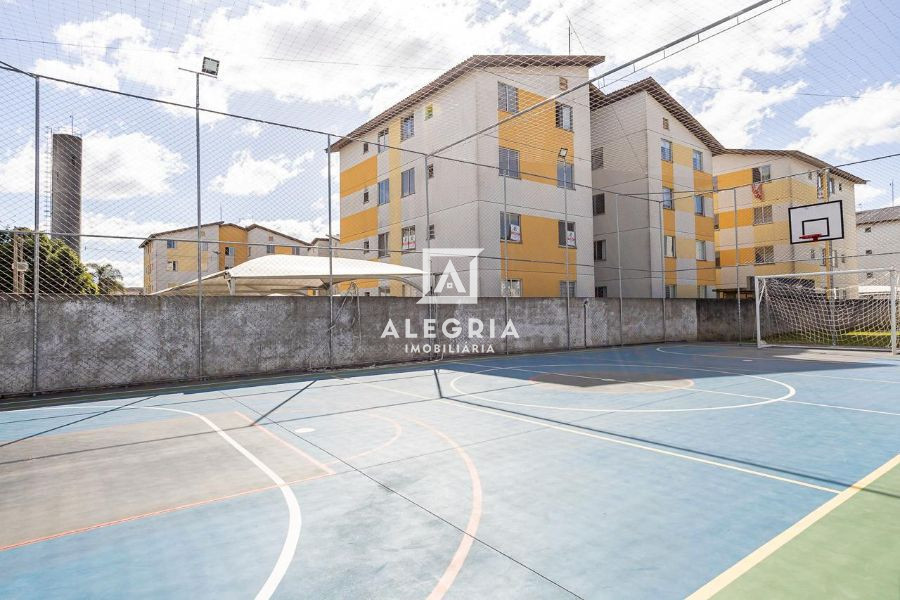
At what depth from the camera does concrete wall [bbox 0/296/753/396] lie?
9.76 m

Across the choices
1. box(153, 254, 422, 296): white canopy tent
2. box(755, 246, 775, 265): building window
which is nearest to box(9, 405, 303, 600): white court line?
box(153, 254, 422, 296): white canopy tent

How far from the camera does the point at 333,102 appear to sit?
41.0ft

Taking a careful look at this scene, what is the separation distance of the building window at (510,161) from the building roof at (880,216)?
44077mm

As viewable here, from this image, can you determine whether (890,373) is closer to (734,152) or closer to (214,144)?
(214,144)

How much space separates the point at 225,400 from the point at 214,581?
6566 mm

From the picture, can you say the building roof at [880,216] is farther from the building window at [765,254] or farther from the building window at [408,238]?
the building window at [408,238]

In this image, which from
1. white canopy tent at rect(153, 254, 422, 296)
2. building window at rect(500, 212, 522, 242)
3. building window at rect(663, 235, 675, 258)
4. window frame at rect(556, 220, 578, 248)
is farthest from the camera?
building window at rect(663, 235, 675, 258)

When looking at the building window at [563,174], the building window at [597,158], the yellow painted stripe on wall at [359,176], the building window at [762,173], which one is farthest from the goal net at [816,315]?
the yellow painted stripe on wall at [359,176]

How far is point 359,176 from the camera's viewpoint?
27391mm

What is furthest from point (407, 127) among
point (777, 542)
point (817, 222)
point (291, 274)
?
point (777, 542)

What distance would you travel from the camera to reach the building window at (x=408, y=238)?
23.2 meters

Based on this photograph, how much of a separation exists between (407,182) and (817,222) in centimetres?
1699

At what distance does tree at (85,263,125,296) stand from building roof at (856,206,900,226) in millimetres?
58666

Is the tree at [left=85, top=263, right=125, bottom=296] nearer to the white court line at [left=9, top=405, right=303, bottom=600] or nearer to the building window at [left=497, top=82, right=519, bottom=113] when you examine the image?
the white court line at [left=9, top=405, right=303, bottom=600]
